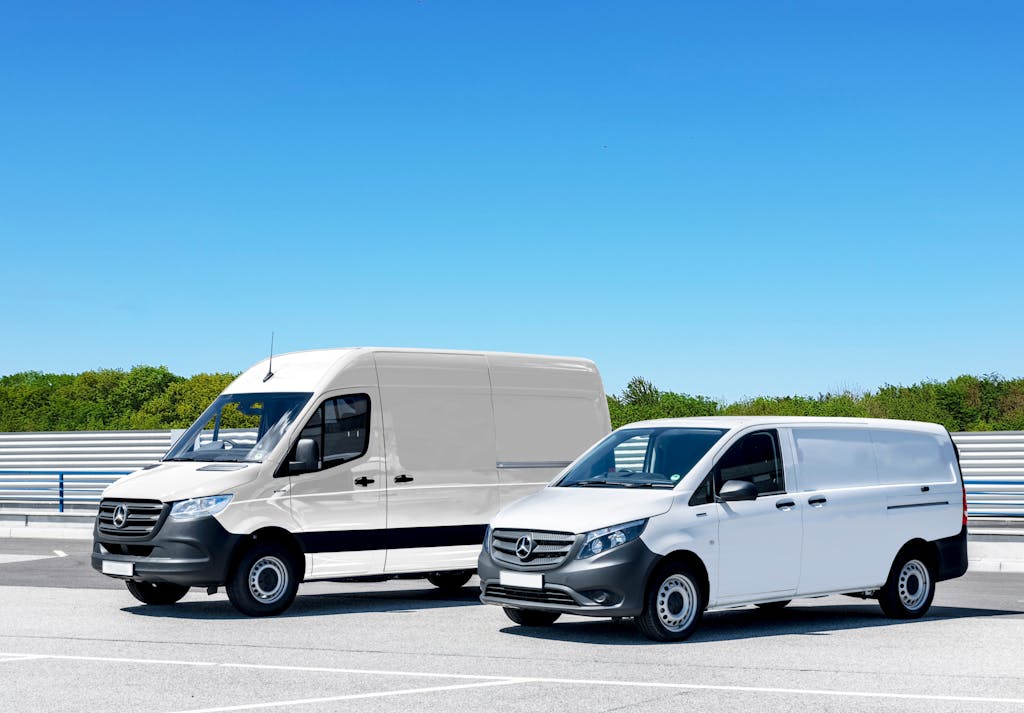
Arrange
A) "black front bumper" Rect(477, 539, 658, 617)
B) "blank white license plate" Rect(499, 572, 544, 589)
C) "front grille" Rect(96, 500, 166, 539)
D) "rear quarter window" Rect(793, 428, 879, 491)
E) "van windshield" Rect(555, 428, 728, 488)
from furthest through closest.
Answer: "front grille" Rect(96, 500, 166, 539)
"rear quarter window" Rect(793, 428, 879, 491)
"van windshield" Rect(555, 428, 728, 488)
"blank white license plate" Rect(499, 572, 544, 589)
"black front bumper" Rect(477, 539, 658, 617)

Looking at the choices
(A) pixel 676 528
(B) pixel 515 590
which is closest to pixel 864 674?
(A) pixel 676 528

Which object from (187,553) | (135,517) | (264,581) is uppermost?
(135,517)

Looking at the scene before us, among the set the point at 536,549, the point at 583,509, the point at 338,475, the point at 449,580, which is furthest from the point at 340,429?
the point at 583,509

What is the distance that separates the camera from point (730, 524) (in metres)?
10.9

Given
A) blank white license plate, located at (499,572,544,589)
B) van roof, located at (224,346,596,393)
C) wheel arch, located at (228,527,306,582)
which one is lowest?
blank white license plate, located at (499,572,544,589)

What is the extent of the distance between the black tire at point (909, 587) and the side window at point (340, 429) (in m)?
5.24

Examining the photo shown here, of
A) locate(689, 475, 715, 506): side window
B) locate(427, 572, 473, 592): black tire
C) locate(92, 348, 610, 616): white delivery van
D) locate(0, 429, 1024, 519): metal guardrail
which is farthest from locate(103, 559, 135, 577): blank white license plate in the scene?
locate(0, 429, 1024, 519): metal guardrail

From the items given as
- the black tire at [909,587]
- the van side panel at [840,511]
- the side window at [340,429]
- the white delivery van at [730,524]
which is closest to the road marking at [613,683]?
the white delivery van at [730,524]

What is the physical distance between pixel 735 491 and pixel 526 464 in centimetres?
452

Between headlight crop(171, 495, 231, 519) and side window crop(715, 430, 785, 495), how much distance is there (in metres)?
4.62

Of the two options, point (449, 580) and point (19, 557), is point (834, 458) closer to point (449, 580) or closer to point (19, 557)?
point (449, 580)

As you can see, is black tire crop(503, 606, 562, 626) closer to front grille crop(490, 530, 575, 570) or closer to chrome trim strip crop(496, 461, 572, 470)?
front grille crop(490, 530, 575, 570)

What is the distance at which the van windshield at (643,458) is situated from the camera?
11141 millimetres

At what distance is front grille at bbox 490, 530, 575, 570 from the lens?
10414 millimetres
